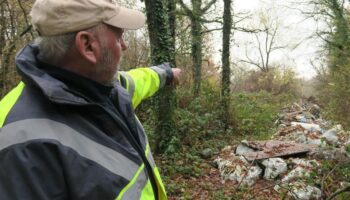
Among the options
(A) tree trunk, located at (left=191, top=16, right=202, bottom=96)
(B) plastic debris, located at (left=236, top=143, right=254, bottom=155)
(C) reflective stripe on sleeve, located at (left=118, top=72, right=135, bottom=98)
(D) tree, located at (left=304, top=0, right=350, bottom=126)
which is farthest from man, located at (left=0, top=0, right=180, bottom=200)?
(A) tree trunk, located at (left=191, top=16, right=202, bottom=96)

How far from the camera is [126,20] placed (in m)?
1.99

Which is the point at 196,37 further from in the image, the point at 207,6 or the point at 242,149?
the point at 242,149

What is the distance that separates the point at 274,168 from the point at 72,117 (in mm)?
7060

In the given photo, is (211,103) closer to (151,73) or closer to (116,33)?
(151,73)

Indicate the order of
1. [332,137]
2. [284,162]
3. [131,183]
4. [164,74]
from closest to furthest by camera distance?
[131,183] → [164,74] → [284,162] → [332,137]

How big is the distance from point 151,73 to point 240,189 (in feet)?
16.1

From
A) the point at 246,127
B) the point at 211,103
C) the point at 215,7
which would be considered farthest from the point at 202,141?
the point at 215,7

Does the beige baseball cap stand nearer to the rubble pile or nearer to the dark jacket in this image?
the dark jacket

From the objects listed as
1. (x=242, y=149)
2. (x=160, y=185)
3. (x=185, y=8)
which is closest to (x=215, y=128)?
(x=242, y=149)

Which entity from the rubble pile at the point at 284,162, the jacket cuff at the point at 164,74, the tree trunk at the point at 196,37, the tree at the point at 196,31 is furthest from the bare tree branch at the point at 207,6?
the jacket cuff at the point at 164,74

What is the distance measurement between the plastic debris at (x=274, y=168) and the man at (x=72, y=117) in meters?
6.41

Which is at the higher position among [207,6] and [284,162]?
[207,6]

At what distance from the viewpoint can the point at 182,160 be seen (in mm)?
9180

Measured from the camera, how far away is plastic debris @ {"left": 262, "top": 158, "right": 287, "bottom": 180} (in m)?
8.07
